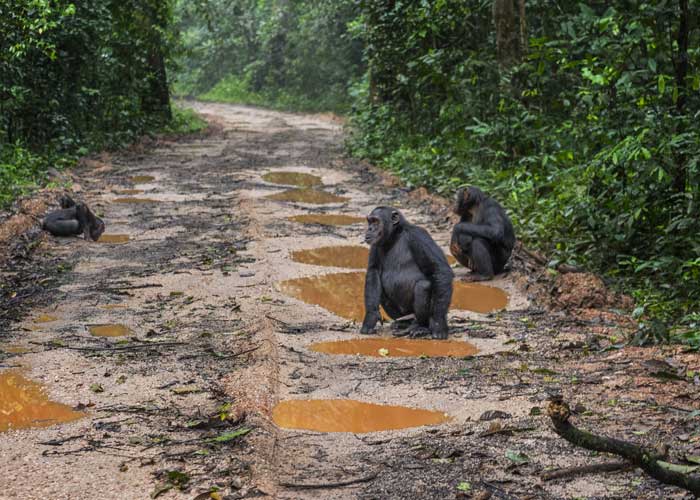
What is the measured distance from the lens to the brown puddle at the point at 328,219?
12047mm

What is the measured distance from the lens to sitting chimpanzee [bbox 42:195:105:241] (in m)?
10.5

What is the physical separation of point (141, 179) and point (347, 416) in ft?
40.7

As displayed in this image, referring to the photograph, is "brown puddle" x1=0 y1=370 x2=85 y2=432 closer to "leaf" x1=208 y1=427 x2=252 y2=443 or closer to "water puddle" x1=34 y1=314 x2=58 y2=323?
"leaf" x1=208 y1=427 x2=252 y2=443

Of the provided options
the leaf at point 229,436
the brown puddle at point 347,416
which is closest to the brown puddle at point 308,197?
the brown puddle at point 347,416

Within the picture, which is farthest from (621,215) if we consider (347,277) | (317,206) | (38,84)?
(38,84)

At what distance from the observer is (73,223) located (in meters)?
10.5

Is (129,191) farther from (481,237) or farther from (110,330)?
(110,330)

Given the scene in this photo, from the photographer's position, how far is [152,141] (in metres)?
23.1

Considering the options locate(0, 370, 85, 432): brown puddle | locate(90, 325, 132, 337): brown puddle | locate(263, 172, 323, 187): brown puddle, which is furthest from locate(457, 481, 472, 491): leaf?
locate(263, 172, 323, 187): brown puddle

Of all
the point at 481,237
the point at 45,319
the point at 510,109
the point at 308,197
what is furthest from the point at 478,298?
the point at 308,197

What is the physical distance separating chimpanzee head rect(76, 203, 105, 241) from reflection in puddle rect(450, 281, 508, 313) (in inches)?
188

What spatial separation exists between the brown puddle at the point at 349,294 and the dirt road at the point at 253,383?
0.05 m

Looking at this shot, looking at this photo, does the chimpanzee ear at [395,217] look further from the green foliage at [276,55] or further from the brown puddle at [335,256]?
the green foliage at [276,55]

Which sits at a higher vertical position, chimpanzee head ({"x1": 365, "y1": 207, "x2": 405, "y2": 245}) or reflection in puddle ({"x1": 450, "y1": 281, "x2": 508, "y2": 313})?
chimpanzee head ({"x1": 365, "y1": 207, "x2": 405, "y2": 245})
